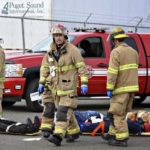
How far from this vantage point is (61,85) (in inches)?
346

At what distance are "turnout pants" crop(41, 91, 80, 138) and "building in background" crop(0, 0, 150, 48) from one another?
12626mm

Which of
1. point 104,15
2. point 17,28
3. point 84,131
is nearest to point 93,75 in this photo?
point 84,131

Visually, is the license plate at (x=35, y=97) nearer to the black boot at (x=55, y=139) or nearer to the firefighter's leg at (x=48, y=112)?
the firefighter's leg at (x=48, y=112)

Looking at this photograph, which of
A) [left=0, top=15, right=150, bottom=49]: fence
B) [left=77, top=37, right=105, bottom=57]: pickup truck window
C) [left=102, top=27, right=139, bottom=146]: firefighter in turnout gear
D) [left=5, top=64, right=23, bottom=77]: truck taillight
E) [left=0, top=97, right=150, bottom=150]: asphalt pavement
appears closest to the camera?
[left=0, top=97, right=150, bottom=150]: asphalt pavement

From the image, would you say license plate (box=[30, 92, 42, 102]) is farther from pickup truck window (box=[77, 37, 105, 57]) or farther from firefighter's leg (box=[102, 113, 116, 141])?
firefighter's leg (box=[102, 113, 116, 141])

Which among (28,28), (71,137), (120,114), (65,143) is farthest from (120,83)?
(28,28)

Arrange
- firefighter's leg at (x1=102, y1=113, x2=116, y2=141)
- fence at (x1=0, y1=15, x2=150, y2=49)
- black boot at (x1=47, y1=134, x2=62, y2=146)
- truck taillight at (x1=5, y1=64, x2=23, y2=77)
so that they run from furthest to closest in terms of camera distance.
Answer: fence at (x1=0, y1=15, x2=150, y2=49) < truck taillight at (x1=5, y1=64, x2=23, y2=77) < firefighter's leg at (x1=102, y1=113, x2=116, y2=141) < black boot at (x1=47, y1=134, x2=62, y2=146)

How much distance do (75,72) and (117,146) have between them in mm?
1272

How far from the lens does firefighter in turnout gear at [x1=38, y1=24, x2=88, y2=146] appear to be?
865 centimetres

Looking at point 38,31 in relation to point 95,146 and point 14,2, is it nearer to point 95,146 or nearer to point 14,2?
point 14,2

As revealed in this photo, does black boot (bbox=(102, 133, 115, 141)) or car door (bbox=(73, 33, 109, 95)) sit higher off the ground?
car door (bbox=(73, 33, 109, 95))

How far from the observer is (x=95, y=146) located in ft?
28.9

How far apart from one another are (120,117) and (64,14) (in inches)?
595

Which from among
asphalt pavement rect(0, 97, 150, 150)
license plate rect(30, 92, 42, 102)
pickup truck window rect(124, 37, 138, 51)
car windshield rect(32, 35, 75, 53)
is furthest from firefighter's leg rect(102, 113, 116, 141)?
pickup truck window rect(124, 37, 138, 51)
